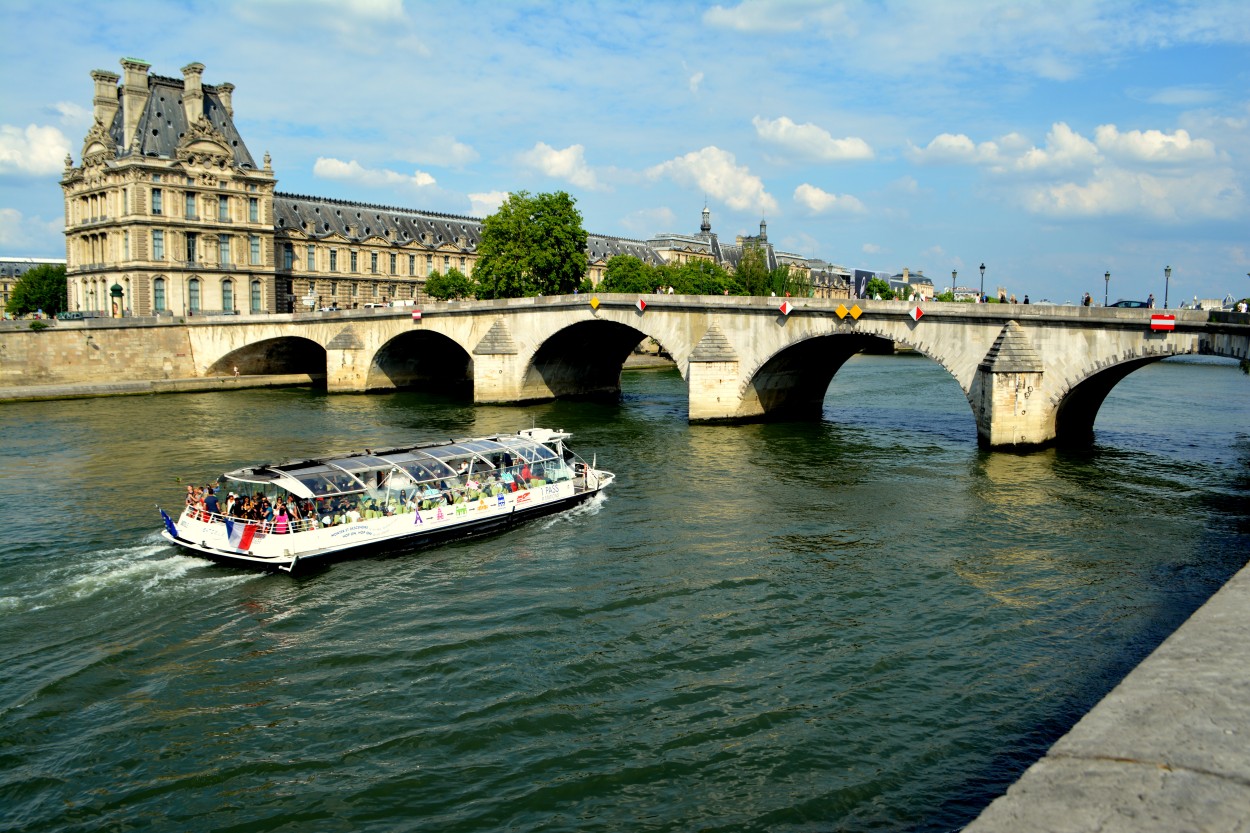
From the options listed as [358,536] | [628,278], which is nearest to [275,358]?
[628,278]

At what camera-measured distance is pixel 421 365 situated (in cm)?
7156

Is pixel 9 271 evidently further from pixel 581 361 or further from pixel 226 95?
pixel 581 361

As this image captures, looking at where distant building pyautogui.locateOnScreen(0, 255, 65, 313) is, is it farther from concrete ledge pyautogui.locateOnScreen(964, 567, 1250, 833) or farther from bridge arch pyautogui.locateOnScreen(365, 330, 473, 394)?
concrete ledge pyautogui.locateOnScreen(964, 567, 1250, 833)

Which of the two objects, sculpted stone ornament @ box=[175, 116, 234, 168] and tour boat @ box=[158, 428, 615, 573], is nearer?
tour boat @ box=[158, 428, 615, 573]

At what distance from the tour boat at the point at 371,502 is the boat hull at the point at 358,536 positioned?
25mm

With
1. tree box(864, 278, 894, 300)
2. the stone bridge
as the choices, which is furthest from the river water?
tree box(864, 278, 894, 300)

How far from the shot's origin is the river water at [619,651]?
13.0 m

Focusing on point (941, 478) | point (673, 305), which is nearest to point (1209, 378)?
point (673, 305)

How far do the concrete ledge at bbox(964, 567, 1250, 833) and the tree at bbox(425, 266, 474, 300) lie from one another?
96686 millimetres

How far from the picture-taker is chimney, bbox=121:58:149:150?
86.6 meters

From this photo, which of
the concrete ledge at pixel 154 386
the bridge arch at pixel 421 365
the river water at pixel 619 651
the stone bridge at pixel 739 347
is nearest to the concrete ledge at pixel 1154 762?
the river water at pixel 619 651

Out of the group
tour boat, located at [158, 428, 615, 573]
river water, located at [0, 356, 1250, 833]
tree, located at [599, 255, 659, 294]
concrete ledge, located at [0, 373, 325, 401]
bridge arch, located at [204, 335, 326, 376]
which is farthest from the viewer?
tree, located at [599, 255, 659, 294]

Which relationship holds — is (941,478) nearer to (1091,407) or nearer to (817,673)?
(1091,407)

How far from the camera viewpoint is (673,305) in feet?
165
